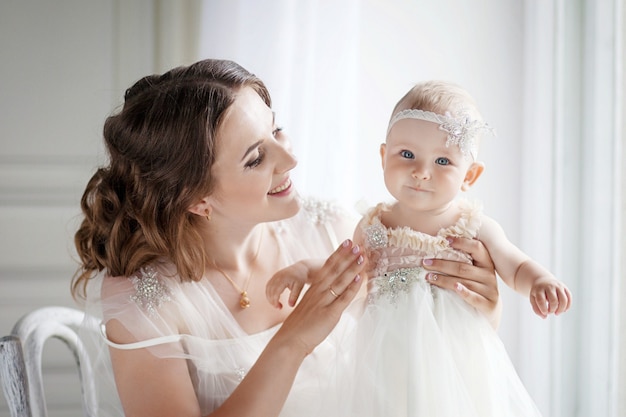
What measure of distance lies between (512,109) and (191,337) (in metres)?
1.27

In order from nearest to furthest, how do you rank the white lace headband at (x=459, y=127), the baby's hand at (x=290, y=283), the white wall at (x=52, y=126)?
the white lace headband at (x=459, y=127), the baby's hand at (x=290, y=283), the white wall at (x=52, y=126)

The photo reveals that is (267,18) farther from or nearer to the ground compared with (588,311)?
farther from the ground

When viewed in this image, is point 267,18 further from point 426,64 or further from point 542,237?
point 542,237

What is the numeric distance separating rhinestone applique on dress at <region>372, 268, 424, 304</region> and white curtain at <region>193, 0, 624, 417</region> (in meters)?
0.64

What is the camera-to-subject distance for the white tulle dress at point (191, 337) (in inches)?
58.9

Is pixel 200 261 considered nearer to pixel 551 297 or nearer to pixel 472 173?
pixel 472 173

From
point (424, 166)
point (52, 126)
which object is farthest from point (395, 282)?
point (52, 126)

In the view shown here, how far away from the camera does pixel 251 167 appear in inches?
59.8

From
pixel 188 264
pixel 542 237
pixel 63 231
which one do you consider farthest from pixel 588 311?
pixel 63 231

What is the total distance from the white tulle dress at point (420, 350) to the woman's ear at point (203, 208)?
1.36 feet

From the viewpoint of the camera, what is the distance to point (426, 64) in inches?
86.4

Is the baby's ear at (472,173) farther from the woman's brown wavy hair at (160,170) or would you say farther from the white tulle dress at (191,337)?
the woman's brown wavy hair at (160,170)

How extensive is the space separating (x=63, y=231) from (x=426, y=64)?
1.37 metres

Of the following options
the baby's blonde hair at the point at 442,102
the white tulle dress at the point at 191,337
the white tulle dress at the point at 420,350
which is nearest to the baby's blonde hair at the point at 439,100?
the baby's blonde hair at the point at 442,102
